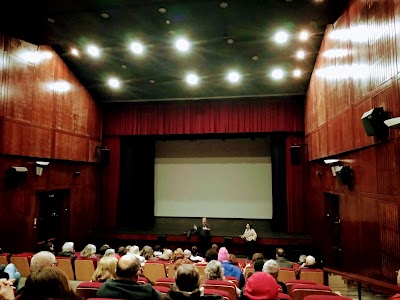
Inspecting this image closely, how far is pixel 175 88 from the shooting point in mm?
10805

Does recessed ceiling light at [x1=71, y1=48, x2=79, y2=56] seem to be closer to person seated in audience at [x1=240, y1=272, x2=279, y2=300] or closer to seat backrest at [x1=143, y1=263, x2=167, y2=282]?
seat backrest at [x1=143, y1=263, x2=167, y2=282]

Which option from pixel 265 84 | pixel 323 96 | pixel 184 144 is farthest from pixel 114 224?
pixel 323 96

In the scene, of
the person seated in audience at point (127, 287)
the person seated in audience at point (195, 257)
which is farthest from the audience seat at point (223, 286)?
the person seated in audience at point (195, 257)

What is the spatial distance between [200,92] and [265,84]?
2255 millimetres

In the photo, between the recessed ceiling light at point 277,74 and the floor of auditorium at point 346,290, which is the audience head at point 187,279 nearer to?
the floor of auditorium at point 346,290

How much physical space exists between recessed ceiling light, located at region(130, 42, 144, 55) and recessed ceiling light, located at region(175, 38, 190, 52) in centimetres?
102

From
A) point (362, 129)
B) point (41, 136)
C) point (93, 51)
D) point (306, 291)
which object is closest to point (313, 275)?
point (306, 291)

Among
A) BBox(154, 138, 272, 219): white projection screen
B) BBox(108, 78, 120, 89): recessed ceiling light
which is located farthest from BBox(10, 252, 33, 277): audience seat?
BBox(154, 138, 272, 219): white projection screen

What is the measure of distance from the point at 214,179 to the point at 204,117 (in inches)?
117

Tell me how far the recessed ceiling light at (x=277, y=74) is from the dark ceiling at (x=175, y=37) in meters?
0.17

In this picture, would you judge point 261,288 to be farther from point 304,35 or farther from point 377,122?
point 304,35

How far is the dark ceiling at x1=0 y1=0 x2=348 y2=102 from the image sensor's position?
270 inches

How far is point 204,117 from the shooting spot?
11.4m

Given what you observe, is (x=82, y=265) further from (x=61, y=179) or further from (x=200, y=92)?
(x=200, y=92)
